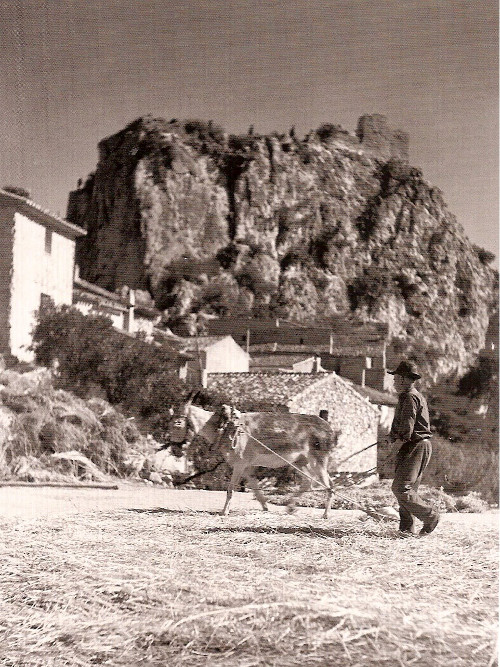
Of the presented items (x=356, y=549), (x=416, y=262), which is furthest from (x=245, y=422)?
(x=416, y=262)

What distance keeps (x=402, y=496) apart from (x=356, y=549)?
1.18 meters

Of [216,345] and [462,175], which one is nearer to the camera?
[462,175]

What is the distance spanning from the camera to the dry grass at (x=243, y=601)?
268 centimetres

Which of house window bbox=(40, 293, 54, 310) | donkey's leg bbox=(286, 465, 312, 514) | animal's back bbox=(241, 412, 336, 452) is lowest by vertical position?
donkey's leg bbox=(286, 465, 312, 514)

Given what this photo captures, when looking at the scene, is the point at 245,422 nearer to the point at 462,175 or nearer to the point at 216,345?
the point at 462,175

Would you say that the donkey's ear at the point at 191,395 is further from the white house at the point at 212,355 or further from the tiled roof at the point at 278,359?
the tiled roof at the point at 278,359

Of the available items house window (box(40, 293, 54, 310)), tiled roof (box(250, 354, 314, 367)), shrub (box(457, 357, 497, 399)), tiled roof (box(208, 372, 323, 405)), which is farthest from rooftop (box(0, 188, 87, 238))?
shrub (box(457, 357, 497, 399))

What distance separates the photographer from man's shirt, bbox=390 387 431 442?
5.29 metres

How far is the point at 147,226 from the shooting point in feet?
225

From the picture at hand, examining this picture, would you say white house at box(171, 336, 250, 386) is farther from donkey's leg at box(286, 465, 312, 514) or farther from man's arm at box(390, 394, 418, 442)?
man's arm at box(390, 394, 418, 442)

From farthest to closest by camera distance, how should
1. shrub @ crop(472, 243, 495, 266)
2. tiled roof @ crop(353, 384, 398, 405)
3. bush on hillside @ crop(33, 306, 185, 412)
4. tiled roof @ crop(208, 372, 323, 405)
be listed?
shrub @ crop(472, 243, 495, 266)
tiled roof @ crop(353, 384, 398, 405)
tiled roof @ crop(208, 372, 323, 405)
bush on hillside @ crop(33, 306, 185, 412)

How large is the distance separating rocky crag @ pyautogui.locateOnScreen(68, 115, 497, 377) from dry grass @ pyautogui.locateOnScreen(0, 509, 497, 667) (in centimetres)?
5410

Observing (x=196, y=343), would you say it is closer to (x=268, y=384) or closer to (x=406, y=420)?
(x=268, y=384)

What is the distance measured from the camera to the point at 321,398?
67.0 feet
